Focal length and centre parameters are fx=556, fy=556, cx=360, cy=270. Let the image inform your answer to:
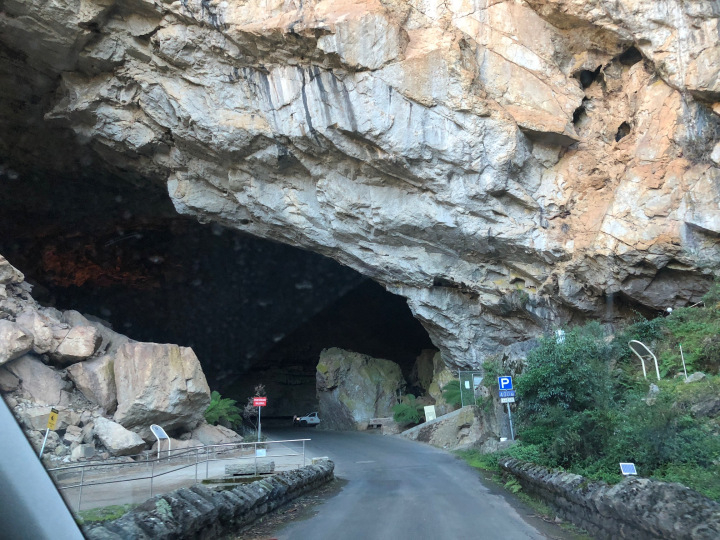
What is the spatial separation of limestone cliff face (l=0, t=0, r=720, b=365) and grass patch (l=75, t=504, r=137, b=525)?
15.1 metres

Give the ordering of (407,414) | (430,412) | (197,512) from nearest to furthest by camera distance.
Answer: (197,512)
(430,412)
(407,414)

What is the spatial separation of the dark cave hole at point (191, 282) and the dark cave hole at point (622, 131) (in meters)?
19.5

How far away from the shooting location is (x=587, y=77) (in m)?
20.0

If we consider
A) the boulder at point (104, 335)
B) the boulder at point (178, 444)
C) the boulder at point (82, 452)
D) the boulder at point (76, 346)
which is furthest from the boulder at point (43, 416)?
the boulder at point (104, 335)

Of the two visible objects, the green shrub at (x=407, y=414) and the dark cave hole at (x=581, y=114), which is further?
the green shrub at (x=407, y=414)

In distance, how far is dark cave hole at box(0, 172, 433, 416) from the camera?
29797mm

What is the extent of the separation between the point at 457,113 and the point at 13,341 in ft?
53.1

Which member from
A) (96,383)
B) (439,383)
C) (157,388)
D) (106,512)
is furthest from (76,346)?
(439,383)

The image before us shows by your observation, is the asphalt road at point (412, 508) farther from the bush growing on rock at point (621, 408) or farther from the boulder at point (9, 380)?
the boulder at point (9, 380)

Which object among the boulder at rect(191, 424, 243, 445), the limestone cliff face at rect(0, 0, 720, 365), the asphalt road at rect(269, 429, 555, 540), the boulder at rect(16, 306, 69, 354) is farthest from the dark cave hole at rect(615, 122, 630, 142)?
the boulder at rect(16, 306, 69, 354)

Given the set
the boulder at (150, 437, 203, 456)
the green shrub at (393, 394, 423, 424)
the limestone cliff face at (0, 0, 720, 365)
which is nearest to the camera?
the limestone cliff face at (0, 0, 720, 365)

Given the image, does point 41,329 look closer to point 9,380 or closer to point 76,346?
point 76,346

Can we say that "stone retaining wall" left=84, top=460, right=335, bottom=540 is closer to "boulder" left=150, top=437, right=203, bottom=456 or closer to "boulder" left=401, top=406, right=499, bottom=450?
"boulder" left=150, top=437, right=203, bottom=456

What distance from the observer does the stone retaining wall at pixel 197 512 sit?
16.3 feet
